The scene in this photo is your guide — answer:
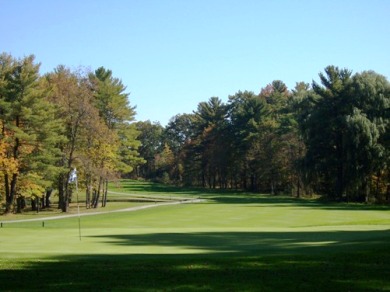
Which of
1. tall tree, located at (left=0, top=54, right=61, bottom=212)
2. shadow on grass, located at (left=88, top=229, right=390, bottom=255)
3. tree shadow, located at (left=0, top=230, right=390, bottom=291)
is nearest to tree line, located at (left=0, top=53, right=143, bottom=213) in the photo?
tall tree, located at (left=0, top=54, right=61, bottom=212)

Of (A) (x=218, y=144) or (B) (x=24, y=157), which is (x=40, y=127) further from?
(A) (x=218, y=144)

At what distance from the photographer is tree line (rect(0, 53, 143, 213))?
5094 cm

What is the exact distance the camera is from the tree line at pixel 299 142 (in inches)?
2566

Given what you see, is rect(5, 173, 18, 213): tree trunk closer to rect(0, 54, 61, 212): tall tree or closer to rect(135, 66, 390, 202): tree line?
rect(0, 54, 61, 212): tall tree

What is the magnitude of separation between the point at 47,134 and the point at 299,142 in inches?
1841

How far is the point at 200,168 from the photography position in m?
125

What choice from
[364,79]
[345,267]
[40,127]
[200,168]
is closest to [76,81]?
[40,127]

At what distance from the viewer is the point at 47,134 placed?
52.0 meters

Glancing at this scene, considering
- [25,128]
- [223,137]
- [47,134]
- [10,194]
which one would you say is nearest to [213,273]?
[47,134]

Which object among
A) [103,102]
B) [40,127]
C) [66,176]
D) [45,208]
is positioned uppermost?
[103,102]

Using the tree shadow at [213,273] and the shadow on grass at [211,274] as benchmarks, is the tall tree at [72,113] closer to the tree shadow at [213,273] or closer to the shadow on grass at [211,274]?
the tree shadow at [213,273]

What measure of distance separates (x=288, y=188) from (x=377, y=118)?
→ 32.6 metres

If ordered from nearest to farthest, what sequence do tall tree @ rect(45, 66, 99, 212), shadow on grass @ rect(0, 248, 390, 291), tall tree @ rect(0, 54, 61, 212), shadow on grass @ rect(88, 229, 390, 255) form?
shadow on grass @ rect(0, 248, 390, 291) < shadow on grass @ rect(88, 229, 390, 255) < tall tree @ rect(0, 54, 61, 212) < tall tree @ rect(45, 66, 99, 212)

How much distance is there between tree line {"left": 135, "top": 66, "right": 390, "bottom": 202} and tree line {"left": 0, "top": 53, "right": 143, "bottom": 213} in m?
29.3
